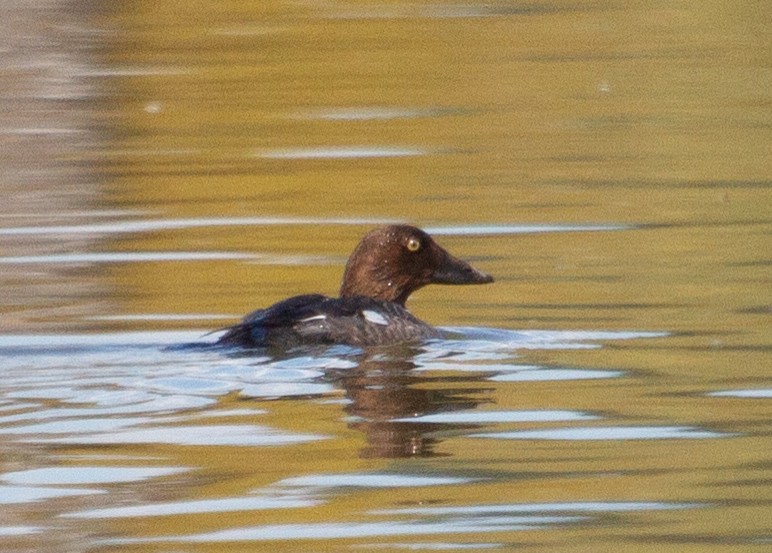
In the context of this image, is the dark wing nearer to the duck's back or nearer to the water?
the duck's back

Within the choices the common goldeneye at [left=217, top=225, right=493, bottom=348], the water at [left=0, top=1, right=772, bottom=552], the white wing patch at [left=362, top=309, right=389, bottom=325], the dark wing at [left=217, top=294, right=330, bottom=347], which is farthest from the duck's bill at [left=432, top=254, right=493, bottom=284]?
the dark wing at [left=217, top=294, right=330, bottom=347]

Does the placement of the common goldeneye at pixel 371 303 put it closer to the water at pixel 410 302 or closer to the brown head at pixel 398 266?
the brown head at pixel 398 266

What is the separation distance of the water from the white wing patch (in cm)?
25

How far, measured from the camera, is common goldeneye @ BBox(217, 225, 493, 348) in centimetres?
979

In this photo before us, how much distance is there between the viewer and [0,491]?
746cm

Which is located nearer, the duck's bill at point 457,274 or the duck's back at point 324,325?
the duck's back at point 324,325

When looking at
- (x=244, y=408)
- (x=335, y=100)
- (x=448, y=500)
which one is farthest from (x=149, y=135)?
(x=448, y=500)

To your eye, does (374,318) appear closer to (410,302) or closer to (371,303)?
(371,303)

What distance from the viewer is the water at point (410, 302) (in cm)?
719

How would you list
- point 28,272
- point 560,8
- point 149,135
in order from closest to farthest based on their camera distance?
point 28,272 < point 149,135 < point 560,8

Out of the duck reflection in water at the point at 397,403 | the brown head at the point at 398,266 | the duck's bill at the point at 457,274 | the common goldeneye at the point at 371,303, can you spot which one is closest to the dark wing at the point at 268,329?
the common goldeneye at the point at 371,303

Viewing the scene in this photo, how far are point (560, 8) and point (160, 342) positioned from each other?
17635mm

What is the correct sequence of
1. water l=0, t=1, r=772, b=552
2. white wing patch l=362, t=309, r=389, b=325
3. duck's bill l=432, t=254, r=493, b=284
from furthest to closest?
duck's bill l=432, t=254, r=493, b=284 → white wing patch l=362, t=309, r=389, b=325 → water l=0, t=1, r=772, b=552

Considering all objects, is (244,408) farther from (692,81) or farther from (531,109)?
(692,81)
